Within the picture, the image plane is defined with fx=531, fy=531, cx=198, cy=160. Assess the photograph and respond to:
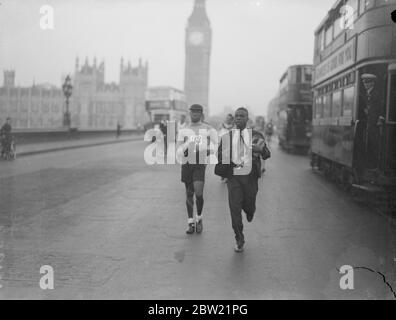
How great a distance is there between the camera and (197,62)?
151500 millimetres

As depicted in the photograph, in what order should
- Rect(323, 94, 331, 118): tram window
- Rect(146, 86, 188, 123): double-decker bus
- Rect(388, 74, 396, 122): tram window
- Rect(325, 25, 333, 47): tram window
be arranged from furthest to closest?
Rect(146, 86, 188, 123): double-decker bus
Rect(323, 94, 331, 118): tram window
Rect(325, 25, 333, 47): tram window
Rect(388, 74, 396, 122): tram window

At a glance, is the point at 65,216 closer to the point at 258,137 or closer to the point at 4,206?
the point at 4,206

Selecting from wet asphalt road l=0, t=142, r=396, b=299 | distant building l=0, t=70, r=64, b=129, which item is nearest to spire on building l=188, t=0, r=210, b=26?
distant building l=0, t=70, r=64, b=129

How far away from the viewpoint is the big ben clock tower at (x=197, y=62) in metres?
147

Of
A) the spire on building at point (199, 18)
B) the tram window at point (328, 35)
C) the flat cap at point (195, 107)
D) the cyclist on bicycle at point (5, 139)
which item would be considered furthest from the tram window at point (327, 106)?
the spire on building at point (199, 18)

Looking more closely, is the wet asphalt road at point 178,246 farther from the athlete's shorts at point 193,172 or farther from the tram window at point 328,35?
the tram window at point 328,35

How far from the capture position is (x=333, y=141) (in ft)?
41.8

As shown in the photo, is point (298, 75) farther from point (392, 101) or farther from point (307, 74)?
point (392, 101)

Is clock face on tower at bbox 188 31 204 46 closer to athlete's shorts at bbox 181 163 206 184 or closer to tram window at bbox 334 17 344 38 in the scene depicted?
tram window at bbox 334 17 344 38

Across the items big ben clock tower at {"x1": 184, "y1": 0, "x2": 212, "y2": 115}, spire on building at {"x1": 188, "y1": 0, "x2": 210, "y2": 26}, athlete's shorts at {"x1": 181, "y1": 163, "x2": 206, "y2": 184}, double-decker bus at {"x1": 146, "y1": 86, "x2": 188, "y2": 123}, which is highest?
spire on building at {"x1": 188, "y1": 0, "x2": 210, "y2": 26}

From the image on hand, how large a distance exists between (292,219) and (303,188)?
14.3 ft

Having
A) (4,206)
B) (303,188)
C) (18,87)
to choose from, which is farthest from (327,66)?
(18,87)

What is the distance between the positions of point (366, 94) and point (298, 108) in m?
18.2

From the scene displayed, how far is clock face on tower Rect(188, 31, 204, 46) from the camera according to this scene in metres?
159
